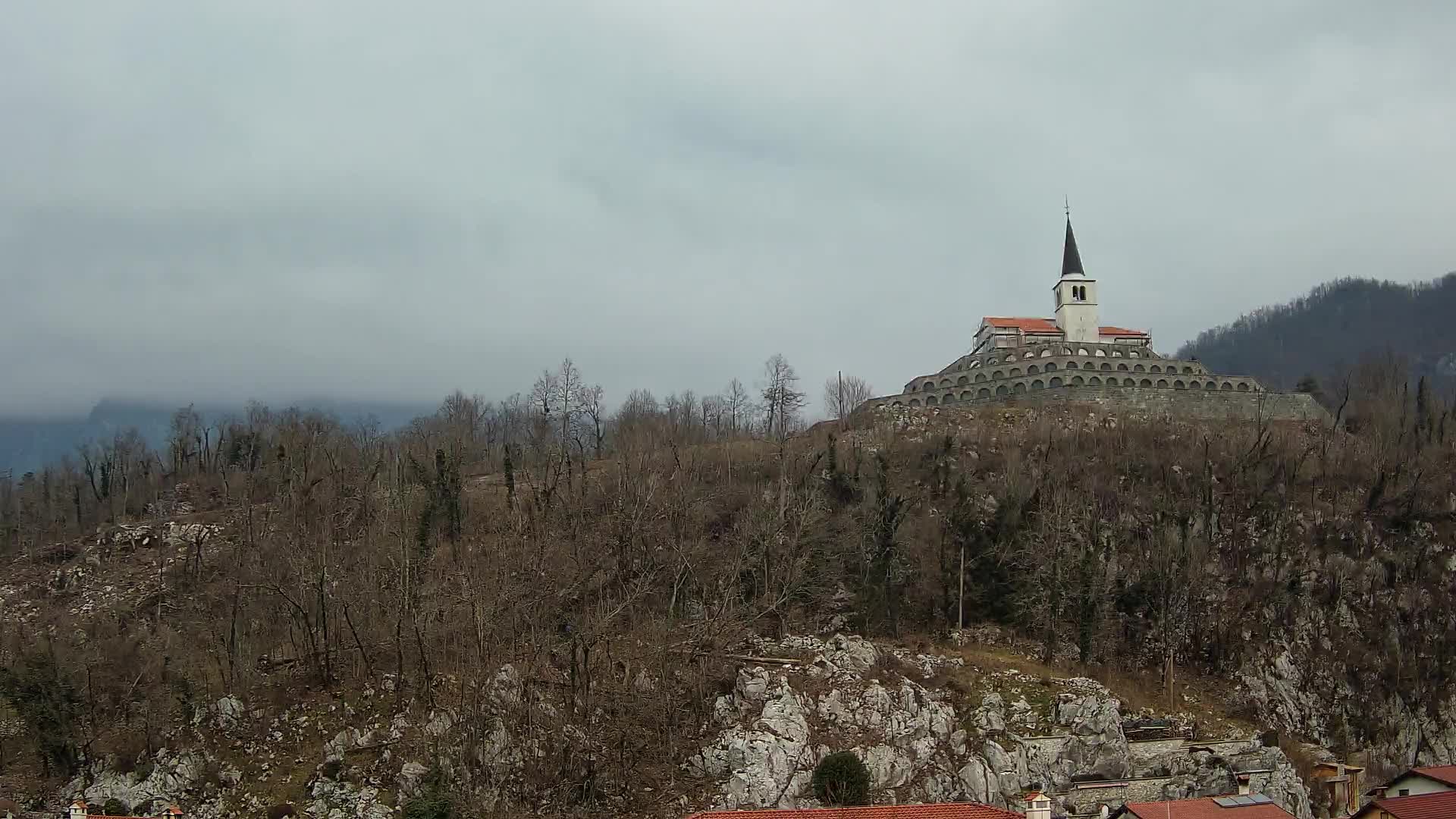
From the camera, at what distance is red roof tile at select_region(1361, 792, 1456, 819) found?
1058 inches

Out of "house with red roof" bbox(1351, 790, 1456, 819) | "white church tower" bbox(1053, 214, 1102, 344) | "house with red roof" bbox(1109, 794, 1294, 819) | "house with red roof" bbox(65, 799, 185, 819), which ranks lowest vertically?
"house with red roof" bbox(65, 799, 185, 819)

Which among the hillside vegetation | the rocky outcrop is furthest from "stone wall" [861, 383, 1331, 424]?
the rocky outcrop

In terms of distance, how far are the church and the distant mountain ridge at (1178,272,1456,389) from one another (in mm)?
73884

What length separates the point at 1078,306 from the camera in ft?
253

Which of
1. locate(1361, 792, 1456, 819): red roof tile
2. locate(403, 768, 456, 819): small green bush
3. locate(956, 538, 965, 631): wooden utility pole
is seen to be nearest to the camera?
locate(1361, 792, 1456, 819): red roof tile

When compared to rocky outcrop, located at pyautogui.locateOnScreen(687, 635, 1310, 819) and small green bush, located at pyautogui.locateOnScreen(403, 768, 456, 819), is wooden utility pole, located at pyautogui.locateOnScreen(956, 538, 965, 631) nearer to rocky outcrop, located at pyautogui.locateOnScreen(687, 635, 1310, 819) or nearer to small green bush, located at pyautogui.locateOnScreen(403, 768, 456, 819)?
rocky outcrop, located at pyautogui.locateOnScreen(687, 635, 1310, 819)

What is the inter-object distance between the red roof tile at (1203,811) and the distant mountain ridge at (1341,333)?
124403 mm

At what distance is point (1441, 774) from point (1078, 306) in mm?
48326

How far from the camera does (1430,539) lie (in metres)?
49.0

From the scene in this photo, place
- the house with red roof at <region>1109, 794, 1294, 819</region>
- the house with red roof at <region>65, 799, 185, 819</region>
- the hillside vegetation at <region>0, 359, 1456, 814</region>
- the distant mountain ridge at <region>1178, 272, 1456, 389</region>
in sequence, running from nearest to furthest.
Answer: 1. the house with red roof at <region>1109, 794, 1294, 819</region>
2. the house with red roof at <region>65, 799, 185, 819</region>
3. the hillside vegetation at <region>0, 359, 1456, 814</region>
4. the distant mountain ridge at <region>1178, 272, 1456, 389</region>

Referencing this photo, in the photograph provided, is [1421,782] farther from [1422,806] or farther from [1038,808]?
[1038,808]

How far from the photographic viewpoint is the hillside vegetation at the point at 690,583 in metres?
35.9

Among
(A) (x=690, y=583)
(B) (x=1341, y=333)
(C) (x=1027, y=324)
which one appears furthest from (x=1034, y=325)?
(B) (x=1341, y=333)

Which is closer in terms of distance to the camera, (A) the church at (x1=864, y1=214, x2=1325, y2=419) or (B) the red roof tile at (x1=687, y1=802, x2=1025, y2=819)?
(B) the red roof tile at (x1=687, y1=802, x2=1025, y2=819)
